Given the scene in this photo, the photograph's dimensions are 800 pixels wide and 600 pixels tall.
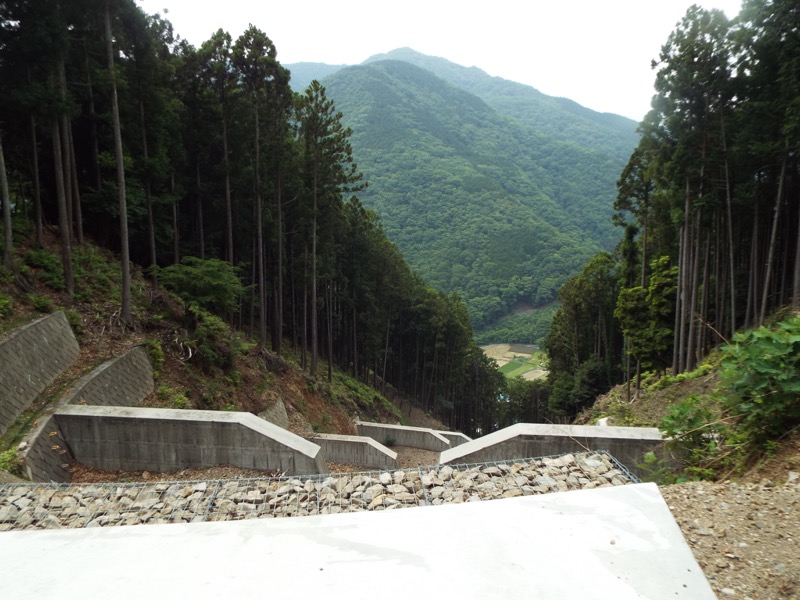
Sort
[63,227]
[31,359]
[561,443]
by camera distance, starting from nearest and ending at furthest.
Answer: [561,443] → [31,359] → [63,227]

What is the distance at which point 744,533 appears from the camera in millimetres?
3516

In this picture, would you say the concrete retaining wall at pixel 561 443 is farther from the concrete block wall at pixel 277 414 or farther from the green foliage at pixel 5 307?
the green foliage at pixel 5 307

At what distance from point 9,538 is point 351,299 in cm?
2536

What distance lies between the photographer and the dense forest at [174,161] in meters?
11.6

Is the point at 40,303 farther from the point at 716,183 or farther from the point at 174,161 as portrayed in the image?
the point at 716,183

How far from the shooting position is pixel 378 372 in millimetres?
37688

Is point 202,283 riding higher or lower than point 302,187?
lower

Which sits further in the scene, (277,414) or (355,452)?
(277,414)

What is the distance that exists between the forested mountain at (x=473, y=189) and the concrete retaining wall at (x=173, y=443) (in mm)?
67004

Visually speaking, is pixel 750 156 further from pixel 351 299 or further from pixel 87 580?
pixel 351 299

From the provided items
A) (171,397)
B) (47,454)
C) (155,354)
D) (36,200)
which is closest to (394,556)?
(47,454)

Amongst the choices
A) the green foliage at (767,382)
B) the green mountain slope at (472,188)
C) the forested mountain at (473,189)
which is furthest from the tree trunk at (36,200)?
the forested mountain at (473,189)

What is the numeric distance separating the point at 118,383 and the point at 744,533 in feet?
35.6

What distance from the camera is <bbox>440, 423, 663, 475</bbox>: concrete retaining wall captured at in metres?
6.69
